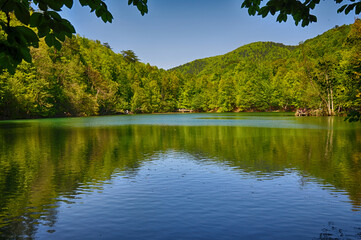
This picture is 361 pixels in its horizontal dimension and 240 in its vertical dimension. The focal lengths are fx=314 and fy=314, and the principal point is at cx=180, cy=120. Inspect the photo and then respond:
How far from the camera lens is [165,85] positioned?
16662 centimetres

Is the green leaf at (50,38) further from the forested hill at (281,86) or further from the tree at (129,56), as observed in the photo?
the tree at (129,56)

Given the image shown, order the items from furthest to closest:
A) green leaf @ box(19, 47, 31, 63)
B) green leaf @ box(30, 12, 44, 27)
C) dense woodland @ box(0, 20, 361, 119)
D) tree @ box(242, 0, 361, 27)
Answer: dense woodland @ box(0, 20, 361, 119)
tree @ box(242, 0, 361, 27)
green leaf @ box(19, 47, 31, 63)
green leaf @ box(30, 12, 44, 27)

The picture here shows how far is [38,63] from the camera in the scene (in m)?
81.2

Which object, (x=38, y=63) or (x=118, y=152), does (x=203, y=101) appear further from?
(x=118, y=152)

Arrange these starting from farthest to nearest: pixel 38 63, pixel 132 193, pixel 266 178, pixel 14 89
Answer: pixel 38 63 → pixel 14 89 → pixel 266 178 → pixel 132 193

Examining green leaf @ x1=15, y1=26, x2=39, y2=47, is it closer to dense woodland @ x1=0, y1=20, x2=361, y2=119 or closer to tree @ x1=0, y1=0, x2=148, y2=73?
tree @ x1=0, y1=0, x2=148, y2=73

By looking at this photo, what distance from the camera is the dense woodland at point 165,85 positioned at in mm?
67938

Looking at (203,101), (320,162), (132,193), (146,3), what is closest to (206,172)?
(132,193)

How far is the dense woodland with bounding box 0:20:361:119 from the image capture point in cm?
6794

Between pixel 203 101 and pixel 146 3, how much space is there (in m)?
148

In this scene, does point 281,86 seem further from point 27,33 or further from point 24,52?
point 27,33

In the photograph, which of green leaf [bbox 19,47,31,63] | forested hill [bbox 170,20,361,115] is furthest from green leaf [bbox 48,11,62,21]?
forested hill [bbox 170,20,361,115]

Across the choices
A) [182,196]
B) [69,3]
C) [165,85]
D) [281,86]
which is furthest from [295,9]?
[165,85]

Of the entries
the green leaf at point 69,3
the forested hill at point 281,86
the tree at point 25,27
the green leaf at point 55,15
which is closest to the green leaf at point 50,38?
the tree at point 25,27
